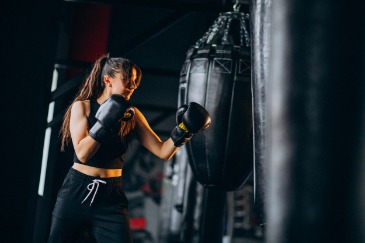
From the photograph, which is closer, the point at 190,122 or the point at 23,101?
the point at 190,122

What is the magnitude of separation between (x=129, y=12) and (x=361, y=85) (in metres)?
6.14

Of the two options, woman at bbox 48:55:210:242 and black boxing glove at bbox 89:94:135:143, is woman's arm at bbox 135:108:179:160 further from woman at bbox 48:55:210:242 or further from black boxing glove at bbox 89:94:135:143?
black boxing glove at bbox 89:94:135:143

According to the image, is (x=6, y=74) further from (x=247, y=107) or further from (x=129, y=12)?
(x=129, y=12)

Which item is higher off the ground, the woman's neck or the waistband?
the woman's neck

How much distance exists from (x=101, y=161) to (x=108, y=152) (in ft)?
0.18

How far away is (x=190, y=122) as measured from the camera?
2322mm

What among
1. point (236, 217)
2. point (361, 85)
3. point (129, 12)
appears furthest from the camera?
point (236, 217)

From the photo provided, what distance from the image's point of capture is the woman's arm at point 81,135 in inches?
80.7

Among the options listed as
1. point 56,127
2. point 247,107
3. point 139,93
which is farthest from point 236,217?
point 247,107

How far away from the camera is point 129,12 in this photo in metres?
6.45

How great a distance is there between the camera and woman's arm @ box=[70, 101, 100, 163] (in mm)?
2051

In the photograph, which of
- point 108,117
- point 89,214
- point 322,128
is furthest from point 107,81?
point 322,128

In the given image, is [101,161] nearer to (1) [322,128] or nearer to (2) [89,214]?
(2) [89,214]

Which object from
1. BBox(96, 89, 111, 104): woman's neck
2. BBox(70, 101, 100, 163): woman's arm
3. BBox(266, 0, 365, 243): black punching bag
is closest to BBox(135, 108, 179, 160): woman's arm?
BBox(96, 89, 111, 104): woman's neck
